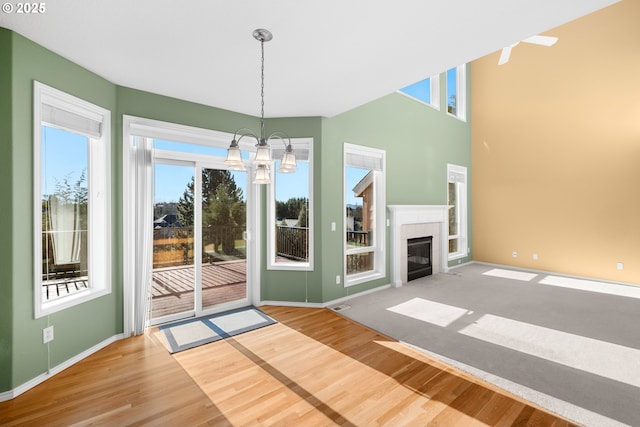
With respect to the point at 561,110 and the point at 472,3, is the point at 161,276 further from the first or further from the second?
the point at 561,110

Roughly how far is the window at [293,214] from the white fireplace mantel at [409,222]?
1.75m

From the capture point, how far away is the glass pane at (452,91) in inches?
274

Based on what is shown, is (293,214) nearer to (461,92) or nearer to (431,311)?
(431,311)

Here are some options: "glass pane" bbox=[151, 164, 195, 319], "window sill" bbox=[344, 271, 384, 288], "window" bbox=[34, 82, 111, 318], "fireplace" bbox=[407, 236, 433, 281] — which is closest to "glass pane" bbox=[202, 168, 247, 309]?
"glass pane" bbox=[151, 164, 195, 319]

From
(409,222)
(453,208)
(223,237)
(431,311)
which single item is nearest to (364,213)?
(409,222)

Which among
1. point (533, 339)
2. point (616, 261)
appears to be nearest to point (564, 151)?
point (616, 261)

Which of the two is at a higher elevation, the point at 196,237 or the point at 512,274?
the point at 196,237

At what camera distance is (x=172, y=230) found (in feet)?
11.9

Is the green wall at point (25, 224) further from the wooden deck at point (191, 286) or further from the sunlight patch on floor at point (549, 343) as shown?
the sunlight patch on floor at point (549, 343)

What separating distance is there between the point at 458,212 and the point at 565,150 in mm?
2454

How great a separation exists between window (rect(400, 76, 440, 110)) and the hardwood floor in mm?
5169

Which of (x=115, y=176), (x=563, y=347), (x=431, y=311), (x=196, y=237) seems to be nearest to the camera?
(x=563, y=347)

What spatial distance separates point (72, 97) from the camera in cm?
267

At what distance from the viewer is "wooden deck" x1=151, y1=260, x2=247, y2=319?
3.79m
